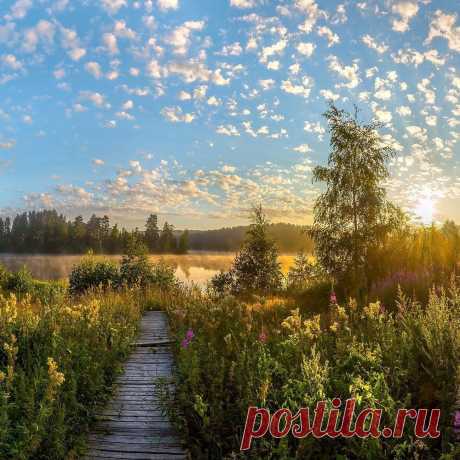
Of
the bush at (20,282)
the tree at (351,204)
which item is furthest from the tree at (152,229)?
the tree at (351,204)

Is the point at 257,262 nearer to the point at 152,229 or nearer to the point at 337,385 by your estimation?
the point at 337,385

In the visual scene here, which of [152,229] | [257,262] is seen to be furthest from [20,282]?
[152,229]

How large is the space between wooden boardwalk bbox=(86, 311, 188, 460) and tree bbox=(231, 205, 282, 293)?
48.8 feet

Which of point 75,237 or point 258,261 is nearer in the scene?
point 258,261

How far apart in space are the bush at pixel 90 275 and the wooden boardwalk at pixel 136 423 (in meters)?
13.8

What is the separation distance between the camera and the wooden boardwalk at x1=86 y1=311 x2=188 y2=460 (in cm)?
446

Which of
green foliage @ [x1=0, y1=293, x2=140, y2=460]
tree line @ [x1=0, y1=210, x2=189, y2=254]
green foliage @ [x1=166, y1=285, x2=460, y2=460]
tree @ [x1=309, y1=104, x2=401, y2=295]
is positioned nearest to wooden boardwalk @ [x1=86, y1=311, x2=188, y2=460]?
green foliage @ [x1=0, y1=293, x2=140, y2=460]

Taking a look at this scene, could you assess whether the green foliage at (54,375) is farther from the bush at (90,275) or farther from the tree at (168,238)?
the tree at (168,238)

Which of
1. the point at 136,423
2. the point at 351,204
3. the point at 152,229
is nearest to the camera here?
the point at 136,423

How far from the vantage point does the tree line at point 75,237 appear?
217 feet

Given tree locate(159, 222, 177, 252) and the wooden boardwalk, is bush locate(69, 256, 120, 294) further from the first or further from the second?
tree locate(159, 222, 177, 252)

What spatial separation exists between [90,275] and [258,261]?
332 inches

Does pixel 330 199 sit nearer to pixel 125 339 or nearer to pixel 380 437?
pixel 125 339

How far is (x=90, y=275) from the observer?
20.8m
